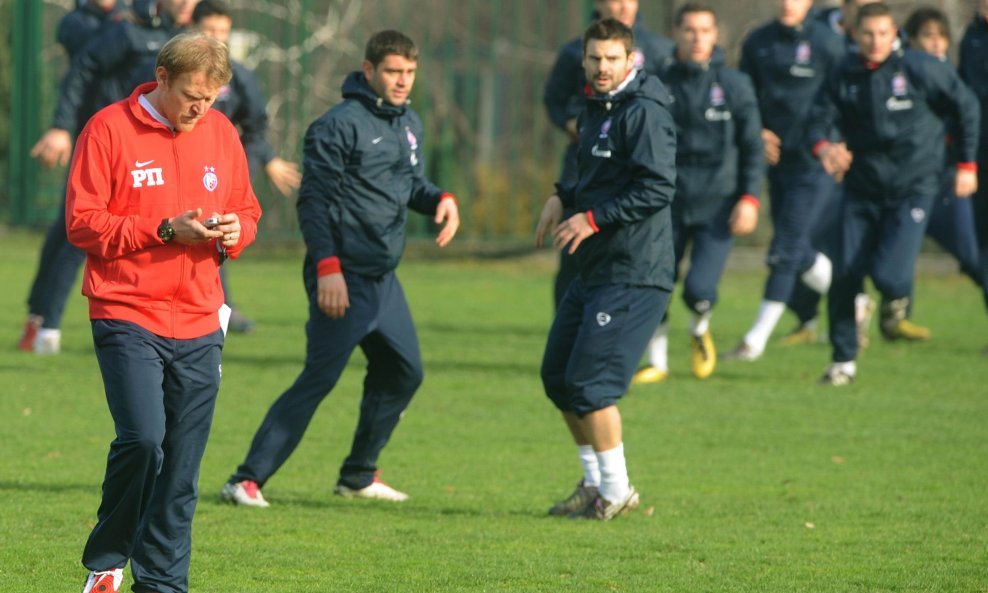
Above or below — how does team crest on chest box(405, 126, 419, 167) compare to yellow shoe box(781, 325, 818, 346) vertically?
above

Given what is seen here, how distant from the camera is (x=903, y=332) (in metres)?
13.8

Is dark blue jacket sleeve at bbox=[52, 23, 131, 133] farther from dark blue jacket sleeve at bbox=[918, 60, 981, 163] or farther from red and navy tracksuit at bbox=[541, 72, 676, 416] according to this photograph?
dark blue jacket sleeve at bbox=[918, 60, 981, 163]

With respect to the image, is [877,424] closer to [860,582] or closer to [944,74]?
[944,74]

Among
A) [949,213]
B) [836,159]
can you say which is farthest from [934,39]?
[836,159]

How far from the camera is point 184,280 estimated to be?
546 cm

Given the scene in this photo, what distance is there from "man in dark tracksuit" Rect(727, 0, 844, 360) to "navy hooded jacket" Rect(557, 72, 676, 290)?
5236 millimetres

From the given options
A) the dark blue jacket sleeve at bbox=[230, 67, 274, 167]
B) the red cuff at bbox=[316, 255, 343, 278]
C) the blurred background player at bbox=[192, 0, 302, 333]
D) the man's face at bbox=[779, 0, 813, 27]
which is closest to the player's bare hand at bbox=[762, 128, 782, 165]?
the man's face at bbox=[779, 0, 813, 27]

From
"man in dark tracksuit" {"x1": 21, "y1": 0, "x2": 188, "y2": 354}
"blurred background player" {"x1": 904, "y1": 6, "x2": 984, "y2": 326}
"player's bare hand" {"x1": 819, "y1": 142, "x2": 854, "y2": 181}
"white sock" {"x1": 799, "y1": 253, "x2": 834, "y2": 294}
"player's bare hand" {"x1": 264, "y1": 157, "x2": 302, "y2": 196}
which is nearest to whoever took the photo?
"player's bare hand" {"x1": 264, "y1": 157, "x2": 302, "y2": 196}

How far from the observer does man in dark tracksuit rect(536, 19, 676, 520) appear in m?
7.18

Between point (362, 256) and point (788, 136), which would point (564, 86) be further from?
point (362, 256)

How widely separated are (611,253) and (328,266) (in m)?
1.24

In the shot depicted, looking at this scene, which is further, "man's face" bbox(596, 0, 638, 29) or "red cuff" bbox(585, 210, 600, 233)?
"man's face" bbox(596, 0, 638, 29)

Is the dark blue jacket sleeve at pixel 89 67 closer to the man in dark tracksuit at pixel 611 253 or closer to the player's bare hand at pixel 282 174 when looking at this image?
the player's bare hand at pixel 282 174

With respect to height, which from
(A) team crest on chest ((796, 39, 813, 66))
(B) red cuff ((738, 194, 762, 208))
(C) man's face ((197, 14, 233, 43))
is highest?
(C) man's face ((197, 14, 233, 43))
